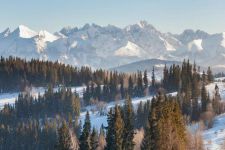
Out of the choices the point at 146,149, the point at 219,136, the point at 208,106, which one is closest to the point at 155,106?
the point at 146,149

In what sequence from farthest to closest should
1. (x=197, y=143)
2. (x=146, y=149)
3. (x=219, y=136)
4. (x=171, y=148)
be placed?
(x=219, y=136) → (x=197, y=143) → (x=146, y=149) → (x=171, y=148)

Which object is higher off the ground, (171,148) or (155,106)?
(155,106)

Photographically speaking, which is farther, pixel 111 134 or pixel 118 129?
pixel 111 134

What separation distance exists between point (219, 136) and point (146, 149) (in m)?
58.1

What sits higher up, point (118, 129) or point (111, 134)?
point (118, 129)

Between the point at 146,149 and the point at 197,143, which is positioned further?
the point at 197,143

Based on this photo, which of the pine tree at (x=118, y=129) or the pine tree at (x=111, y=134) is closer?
the pine tree at (x=118, y=129)

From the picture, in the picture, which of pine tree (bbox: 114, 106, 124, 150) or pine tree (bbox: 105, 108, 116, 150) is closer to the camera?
pine tree (bbox: 114, 106, 124, 150)

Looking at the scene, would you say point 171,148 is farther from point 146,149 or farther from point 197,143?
point 197,143

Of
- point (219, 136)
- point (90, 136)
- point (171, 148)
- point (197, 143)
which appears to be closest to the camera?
point (171, 148)

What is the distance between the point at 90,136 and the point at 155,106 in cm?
1606

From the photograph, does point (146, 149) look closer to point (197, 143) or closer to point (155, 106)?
point (155, 106)

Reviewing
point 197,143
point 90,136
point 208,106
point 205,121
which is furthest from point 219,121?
point 90,136

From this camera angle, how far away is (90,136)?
91375mm
